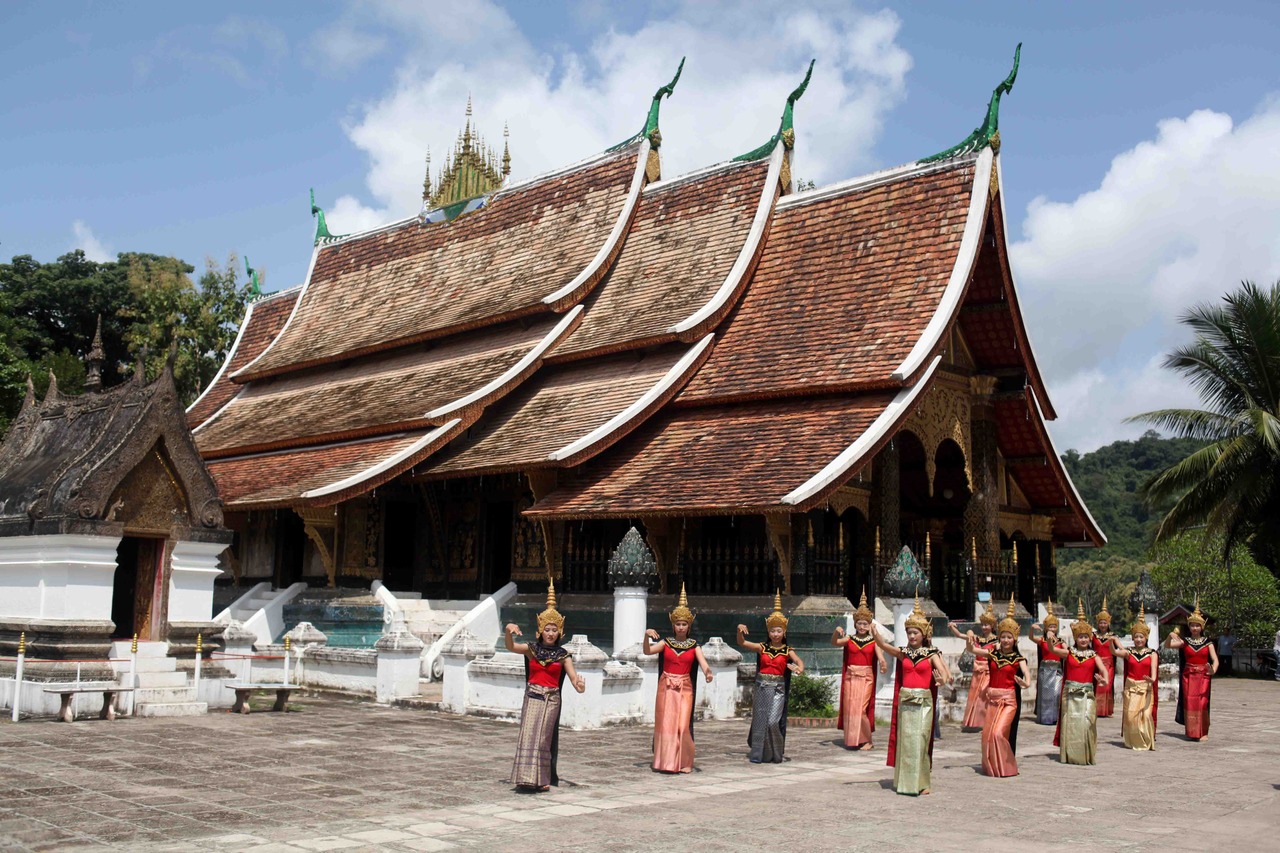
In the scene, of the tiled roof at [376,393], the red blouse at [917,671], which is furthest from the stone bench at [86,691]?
the red blouse at [917,671]

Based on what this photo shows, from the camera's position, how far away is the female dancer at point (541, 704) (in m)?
7.98

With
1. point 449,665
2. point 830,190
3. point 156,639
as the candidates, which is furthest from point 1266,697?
point 156,639

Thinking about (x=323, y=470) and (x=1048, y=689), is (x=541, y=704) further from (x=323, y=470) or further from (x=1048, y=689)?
(x=323, y=470)

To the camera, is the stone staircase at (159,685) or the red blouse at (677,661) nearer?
the red blouse at (677,661)

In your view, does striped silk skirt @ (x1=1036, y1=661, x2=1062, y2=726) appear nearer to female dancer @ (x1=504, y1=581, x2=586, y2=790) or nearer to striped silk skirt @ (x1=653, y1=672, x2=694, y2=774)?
striped silk skirt @ (x1=653, y1=672, x2=694, y2=774)

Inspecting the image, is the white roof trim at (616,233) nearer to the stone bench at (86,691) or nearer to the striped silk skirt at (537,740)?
the stone bench at (86,691)

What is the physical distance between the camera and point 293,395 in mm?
22344

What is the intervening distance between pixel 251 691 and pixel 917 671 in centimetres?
661

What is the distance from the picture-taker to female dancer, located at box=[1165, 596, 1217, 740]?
12031 millimetres

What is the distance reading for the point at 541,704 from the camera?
27.0 ft

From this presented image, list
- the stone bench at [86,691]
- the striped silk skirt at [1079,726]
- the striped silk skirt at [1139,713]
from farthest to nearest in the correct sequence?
the striped silk skirt at [1139,713] < the stone bench at [86,691] < the striped silk skirt at [1079,726]

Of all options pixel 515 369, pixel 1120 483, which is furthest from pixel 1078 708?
pixel 1120 483

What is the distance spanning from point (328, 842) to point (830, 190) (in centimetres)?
1354

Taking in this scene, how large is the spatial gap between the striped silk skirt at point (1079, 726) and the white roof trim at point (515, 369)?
30.1 feet
